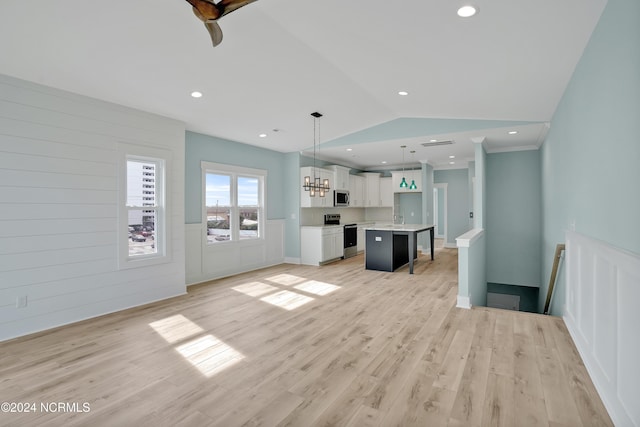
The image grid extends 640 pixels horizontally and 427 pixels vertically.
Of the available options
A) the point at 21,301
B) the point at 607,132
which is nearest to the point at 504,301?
the point at 607,132

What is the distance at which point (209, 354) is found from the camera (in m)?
3.01

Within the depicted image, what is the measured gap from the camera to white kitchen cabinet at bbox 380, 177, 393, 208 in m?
9.99

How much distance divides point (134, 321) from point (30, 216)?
1.62 meters

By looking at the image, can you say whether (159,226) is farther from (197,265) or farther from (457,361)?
(457,361)

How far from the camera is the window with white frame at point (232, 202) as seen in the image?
20.0 feet

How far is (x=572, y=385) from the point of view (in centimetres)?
246

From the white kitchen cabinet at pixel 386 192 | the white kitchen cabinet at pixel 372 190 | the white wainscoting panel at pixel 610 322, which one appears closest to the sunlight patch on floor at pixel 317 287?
the white wainscoting panel at pixel 610 322

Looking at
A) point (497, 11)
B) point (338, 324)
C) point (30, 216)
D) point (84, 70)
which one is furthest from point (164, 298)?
point (497, 11)

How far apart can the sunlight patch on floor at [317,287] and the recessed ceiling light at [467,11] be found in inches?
156

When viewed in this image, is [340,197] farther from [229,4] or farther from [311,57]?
[229,4]

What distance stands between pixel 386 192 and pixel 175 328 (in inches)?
301

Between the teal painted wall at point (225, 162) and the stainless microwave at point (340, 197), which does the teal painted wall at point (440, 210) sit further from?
the teal painted wall at point (225, 162)

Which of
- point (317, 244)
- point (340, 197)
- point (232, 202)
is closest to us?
point (232, 202)

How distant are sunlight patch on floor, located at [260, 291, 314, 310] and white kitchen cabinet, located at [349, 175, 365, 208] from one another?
4592 mm
